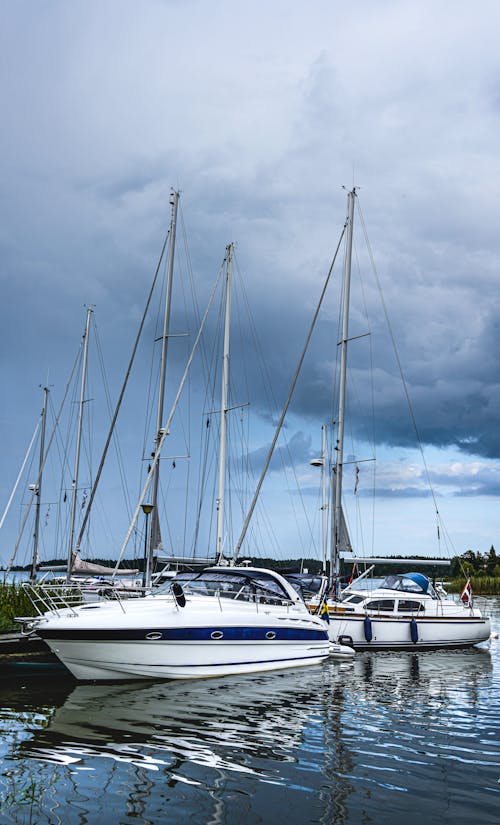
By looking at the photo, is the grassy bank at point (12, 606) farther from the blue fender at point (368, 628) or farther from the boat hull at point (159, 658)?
the blue fender at point (368, 628)

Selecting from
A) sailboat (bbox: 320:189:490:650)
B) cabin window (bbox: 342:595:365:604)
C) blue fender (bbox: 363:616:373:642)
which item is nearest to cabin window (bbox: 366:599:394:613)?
sailboat (bbox: 320:189:490:650)

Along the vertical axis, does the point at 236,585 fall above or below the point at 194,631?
above

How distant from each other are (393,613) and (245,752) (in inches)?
674

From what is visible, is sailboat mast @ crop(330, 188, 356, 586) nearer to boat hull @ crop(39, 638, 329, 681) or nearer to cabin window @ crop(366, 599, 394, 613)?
cabin window @ crop(366, 599, 394, 613)

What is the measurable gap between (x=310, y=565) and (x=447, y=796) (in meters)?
53.2

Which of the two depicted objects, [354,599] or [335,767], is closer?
[335,767]

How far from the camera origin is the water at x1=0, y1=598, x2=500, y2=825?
26.6 feet

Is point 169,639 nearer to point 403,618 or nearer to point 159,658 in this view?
point 159,658

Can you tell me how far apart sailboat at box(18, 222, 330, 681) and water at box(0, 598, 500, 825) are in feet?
1.59

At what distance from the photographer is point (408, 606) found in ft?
89.1

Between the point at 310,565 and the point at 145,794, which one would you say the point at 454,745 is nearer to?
the point at 145,794

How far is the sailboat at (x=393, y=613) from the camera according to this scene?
2536 cm

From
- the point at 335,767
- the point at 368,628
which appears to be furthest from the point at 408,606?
the point at 335,767

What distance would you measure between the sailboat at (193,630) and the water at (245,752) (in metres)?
0.49
